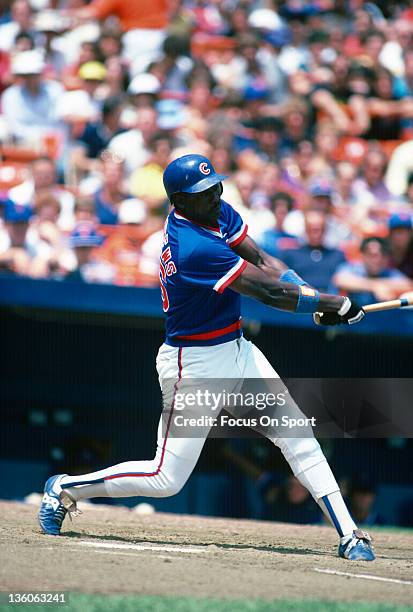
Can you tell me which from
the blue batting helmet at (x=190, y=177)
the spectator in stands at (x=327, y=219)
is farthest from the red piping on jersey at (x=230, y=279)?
the spectator in stands at (x=327, y=219)

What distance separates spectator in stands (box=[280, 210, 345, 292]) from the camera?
828 cm

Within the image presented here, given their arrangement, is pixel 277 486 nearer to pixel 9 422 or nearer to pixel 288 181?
pixel 9 422

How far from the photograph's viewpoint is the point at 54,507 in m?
5.44

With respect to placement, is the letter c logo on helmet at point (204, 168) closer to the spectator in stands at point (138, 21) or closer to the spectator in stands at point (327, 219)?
the spectator in stands at point (327, 219)

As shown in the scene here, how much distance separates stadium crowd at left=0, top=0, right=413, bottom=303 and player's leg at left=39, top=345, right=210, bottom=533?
254 centimetres

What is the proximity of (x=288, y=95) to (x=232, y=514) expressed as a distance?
4.99 meters

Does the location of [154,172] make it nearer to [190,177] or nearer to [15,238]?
[15,238]

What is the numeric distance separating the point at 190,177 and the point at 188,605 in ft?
6.31

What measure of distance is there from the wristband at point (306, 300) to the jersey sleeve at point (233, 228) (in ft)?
1.51

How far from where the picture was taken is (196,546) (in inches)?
218

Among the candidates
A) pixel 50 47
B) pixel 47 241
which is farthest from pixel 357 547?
pixel 50 47

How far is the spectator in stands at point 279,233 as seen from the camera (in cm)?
865

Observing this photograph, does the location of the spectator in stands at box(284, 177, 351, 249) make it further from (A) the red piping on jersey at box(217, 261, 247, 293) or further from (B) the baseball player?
(A) the red piping on jersey at box(217, 261, 247, 293)

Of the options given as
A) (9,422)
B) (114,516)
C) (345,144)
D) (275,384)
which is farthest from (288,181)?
Result: (275,384)
